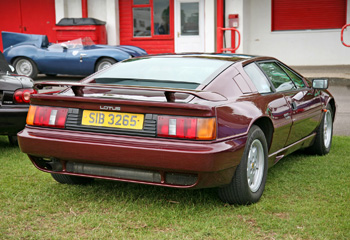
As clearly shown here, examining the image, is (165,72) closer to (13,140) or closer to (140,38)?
(13,140)

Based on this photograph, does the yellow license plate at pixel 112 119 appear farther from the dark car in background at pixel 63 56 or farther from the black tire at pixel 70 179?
the dark car in background at pixel 63 56

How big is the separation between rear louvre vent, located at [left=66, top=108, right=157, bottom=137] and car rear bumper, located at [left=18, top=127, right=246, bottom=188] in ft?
0.12

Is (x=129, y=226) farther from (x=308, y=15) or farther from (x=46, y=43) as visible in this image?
(x=308, y=15)

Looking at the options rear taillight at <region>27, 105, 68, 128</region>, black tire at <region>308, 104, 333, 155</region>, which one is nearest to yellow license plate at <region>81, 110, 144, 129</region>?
rear taillight at <region>27, 105, 68, 128</region>

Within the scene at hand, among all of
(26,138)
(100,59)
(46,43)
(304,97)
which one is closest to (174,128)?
(26,138)

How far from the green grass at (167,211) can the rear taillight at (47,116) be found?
2.09 ft

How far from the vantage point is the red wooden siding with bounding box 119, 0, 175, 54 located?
18.3m

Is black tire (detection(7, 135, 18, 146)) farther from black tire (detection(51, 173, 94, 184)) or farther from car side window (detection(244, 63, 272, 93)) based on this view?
car side window (detection(244, 63, 272, 93))

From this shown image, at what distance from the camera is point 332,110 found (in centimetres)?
Result: 621

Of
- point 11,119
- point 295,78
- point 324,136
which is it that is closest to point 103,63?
point 11,119

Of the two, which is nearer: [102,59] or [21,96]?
[21,96]

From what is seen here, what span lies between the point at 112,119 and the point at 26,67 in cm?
1109

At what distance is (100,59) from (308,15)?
828cm

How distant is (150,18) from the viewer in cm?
A: 1867
